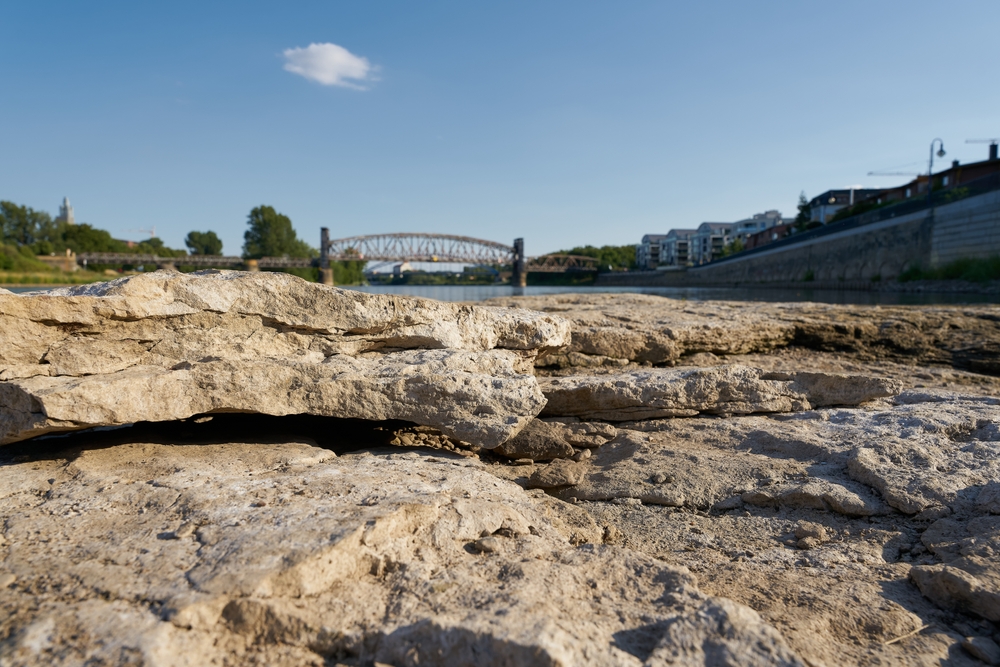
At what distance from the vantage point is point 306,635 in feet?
5.22

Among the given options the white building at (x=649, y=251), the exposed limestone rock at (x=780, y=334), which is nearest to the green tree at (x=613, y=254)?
the white building at (x=649, y=251)

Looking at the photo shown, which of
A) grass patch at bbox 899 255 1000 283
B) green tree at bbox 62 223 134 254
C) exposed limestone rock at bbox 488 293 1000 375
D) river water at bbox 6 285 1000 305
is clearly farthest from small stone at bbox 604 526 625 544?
green tree at bbox 62 223 134 254

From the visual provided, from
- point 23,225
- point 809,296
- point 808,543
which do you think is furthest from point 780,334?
point 23,225

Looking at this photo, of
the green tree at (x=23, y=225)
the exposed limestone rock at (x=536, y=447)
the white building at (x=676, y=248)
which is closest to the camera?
the exposed limestone rock at (x=536, y=447)

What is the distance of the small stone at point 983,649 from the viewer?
168cm

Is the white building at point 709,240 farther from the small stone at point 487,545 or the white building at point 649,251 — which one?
the small stone at point 487,545

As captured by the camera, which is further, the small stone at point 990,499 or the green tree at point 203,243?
the green tree at point 203,243

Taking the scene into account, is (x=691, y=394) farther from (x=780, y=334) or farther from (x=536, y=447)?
(x=780, y=334)

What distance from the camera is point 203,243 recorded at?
117 metres

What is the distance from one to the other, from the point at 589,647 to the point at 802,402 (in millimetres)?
3151

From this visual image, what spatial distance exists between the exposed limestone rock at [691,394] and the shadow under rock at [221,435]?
1196 mm

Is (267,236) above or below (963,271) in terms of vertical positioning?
above

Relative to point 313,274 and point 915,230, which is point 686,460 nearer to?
point 915,230

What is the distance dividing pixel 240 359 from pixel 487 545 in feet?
5.83
